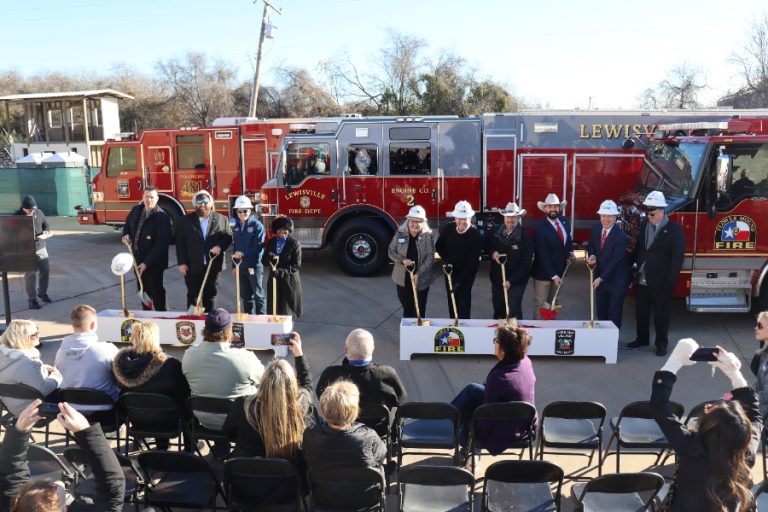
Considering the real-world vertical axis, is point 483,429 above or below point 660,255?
below

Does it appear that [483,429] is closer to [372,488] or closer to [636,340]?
[372,488]

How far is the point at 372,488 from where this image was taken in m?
3.51

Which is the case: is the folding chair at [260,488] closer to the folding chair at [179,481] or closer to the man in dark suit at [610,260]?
the folding chair at [179,481]

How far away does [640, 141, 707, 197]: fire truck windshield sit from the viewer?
8039mm

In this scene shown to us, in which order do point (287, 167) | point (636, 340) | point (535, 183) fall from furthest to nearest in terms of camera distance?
point (287, 167), point (535, 183), point (636, 340)

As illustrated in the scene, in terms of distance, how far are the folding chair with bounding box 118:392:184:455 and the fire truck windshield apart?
6.55m

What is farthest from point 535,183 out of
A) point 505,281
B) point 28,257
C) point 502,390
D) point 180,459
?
point 180,459

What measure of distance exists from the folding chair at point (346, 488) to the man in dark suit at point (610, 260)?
461 centimetres

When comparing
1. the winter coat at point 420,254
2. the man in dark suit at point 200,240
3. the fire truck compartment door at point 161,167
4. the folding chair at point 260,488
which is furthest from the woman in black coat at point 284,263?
the fire truck compartment door at point 161,167

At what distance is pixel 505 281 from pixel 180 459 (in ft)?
15.6

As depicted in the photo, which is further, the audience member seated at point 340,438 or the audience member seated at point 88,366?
the audience member seated at point 88,366

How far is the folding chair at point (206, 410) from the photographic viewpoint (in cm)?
434

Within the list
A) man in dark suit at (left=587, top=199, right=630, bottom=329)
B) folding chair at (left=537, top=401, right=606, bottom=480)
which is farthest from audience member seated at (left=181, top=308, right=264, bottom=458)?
man in dark suit at (left=587, top=199, right=630, bottom=329)

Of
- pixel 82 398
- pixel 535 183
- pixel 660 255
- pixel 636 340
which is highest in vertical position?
pixel 535 183
